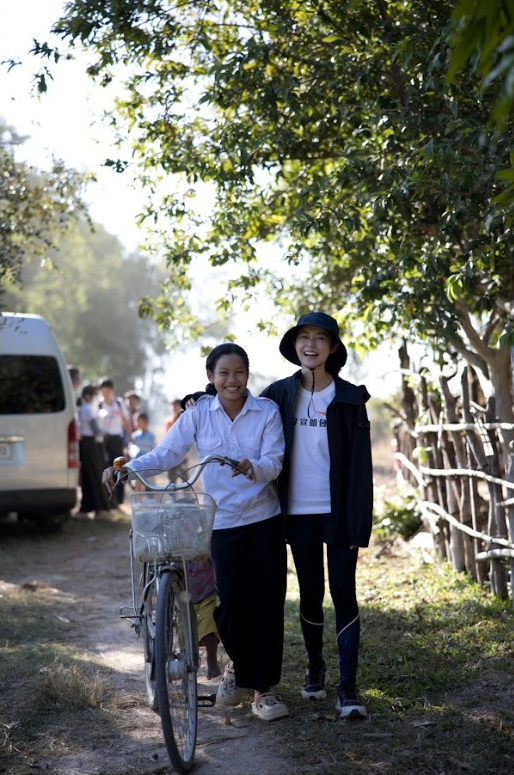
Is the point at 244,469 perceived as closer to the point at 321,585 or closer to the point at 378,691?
the point at 321,585

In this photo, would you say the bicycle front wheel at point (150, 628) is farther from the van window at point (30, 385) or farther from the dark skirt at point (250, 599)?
the van window at point (30, 385)

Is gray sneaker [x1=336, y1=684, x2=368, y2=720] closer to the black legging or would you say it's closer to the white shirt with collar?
the black legging

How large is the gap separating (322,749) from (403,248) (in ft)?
12.5

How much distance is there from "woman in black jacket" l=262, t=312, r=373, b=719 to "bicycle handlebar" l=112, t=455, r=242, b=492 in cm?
57

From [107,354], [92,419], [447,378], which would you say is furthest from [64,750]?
[107,354]

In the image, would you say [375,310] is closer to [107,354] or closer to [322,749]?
[322,749]

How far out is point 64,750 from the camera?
15.7 feet

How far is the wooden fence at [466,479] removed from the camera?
723cm

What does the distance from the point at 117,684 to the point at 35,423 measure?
20.2 ft

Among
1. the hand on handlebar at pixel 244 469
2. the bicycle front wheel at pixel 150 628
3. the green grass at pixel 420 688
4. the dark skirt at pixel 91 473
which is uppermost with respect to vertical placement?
the dark skirt at pixel 91 473

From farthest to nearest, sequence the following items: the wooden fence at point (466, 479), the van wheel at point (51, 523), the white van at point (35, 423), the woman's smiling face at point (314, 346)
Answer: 1. the van wheel at point (51, 523)
2. the white van at point (35, 423)
3. the wooden fence at point (466, 479)
4. the woman's smiling face at point (314, 346)


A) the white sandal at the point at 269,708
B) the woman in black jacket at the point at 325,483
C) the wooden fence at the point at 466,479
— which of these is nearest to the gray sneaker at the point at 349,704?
the woman in black jacket at the point at 325,483

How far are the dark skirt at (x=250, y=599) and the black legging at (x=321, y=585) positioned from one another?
14 cm

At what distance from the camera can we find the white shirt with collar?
502cm
